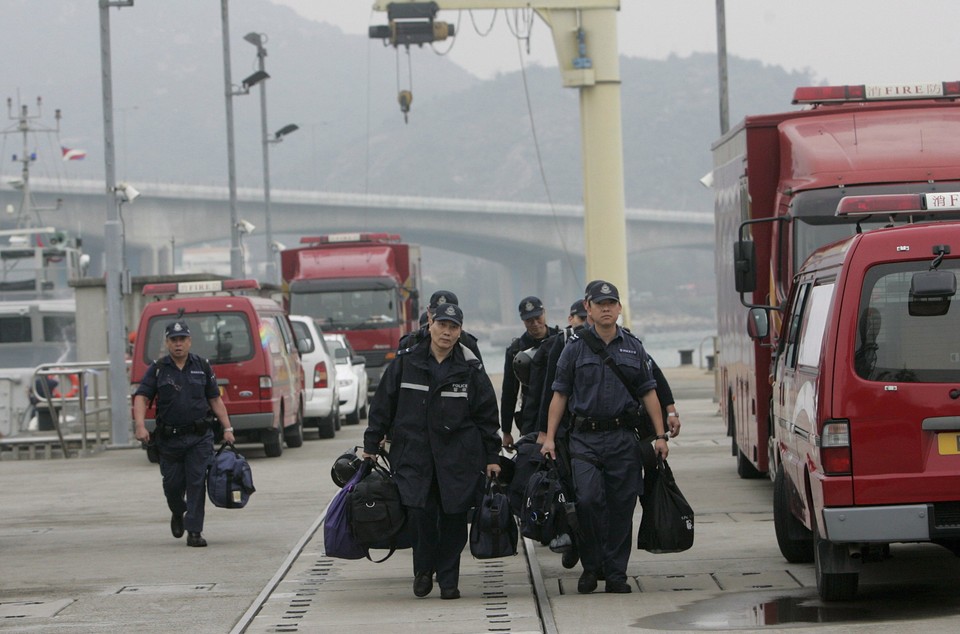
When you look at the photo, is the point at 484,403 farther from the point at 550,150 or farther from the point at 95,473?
the point at 550,150

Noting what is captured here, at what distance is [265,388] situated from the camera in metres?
21.4

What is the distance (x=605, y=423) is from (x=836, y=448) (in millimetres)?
1753

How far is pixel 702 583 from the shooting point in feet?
33.8

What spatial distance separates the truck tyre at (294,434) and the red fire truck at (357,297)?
39.2 ft

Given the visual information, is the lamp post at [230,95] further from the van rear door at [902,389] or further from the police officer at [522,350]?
the van rear door at [902,389]

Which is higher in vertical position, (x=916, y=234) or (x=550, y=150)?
(x=550, y=150)

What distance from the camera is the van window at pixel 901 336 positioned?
8.41 m

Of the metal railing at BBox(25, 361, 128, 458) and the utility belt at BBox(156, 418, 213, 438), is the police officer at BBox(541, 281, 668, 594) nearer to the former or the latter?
the utility belt at BBox(156, 418, 213, 438)

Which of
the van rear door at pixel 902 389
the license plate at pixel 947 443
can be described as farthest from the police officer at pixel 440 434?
the license plate at pixel 947 443

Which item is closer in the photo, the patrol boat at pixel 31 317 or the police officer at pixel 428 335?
the police officer at pixel 428 335

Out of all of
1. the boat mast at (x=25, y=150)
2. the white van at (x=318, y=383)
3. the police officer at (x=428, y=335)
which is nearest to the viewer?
the police officer at (x=428, y=335)

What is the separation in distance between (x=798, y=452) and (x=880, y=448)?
997 millimetres

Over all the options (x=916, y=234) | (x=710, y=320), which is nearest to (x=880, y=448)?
(x=916, y=234)

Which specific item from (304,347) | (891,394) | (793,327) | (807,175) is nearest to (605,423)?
(793,327)
